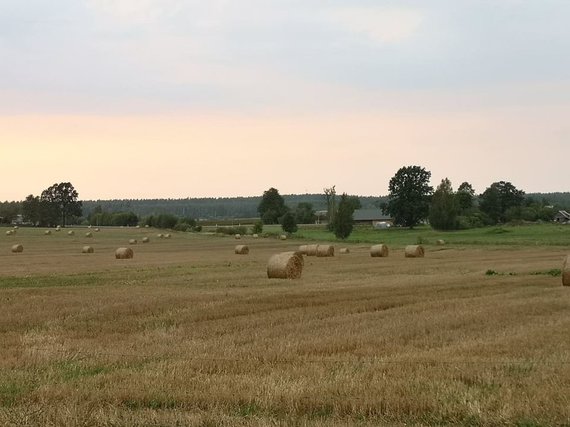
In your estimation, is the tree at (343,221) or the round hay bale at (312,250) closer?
the round hay bale at (312,250)

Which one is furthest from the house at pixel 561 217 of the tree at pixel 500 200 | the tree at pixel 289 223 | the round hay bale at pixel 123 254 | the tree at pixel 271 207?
the round hay bale at pixel 123 254

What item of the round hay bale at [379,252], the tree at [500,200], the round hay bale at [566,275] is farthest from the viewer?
the tree at [500,200]

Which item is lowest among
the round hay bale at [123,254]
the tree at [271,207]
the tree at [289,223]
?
the round hay bale at [123,254]

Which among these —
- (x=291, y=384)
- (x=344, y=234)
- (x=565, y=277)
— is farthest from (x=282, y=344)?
(x=344, y=234)

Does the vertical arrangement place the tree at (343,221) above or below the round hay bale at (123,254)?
above

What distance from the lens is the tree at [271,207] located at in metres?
167

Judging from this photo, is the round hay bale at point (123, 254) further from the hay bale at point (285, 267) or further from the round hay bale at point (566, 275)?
the round hay bale at point (566, 275)

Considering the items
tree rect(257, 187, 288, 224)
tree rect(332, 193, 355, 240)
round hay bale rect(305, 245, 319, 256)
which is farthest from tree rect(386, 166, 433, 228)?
round hay bale rect(305, 245, 319, 256)

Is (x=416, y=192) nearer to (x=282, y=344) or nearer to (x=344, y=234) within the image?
(x=344, y=234)

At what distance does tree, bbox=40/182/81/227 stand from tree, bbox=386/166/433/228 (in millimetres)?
89091

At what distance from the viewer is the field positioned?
25.1ft

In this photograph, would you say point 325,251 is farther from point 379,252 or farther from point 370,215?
point 370,215

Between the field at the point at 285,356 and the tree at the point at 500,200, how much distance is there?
131m

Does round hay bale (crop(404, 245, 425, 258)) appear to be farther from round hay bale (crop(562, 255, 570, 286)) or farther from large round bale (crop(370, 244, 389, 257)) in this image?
round hay bale (crop(562, 255, 570, 286))
